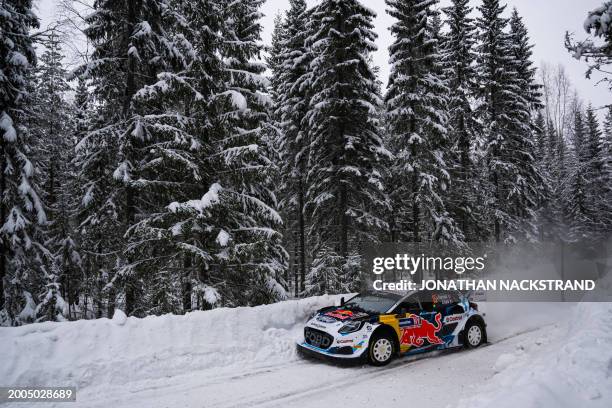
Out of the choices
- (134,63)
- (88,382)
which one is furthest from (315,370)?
(134,63)

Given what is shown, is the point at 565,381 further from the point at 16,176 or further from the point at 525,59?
the point at 525,59

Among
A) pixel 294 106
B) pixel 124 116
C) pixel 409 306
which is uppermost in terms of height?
pixel 294 106

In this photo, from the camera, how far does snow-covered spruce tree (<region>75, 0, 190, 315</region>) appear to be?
39.2 ft

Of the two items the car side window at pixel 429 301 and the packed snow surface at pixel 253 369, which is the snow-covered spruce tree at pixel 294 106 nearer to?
the car side window at pixel 429 301

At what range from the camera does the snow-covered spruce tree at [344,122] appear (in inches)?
676

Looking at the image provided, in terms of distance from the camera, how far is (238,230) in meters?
12.5

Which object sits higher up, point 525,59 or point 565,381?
point 525,59

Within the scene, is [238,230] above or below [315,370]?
above

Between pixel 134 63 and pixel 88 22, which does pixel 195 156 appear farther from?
pixel 88 22

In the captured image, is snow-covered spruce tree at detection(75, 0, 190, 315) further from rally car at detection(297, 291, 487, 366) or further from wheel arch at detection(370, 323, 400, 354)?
wheel arch at detection(370, 323, 400, 354)

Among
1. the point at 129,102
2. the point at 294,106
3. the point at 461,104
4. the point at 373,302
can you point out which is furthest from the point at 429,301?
the point at 461,104

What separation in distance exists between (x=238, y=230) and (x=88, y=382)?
6.48 m

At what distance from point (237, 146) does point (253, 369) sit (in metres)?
7.01

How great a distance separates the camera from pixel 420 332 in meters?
8.97
